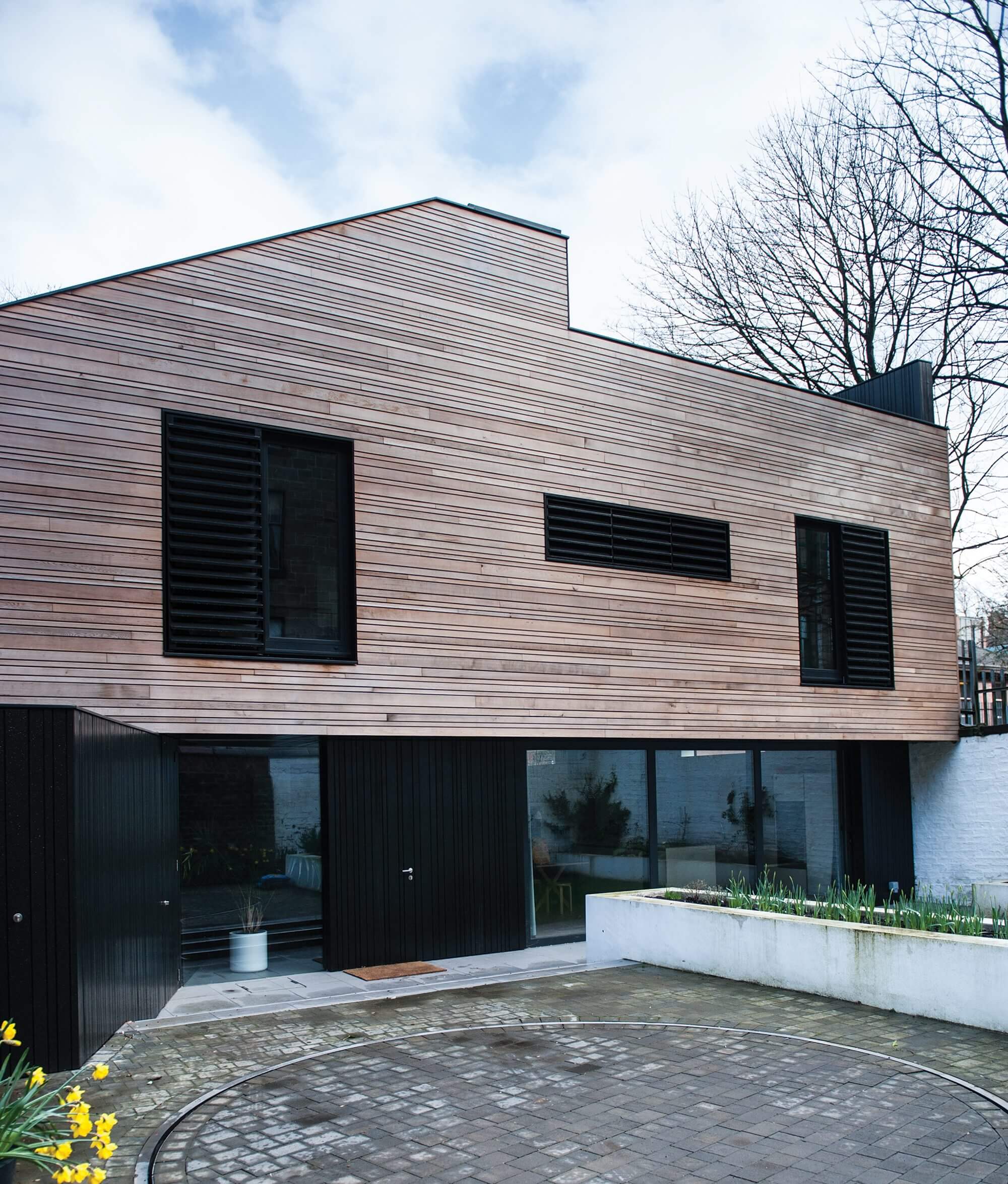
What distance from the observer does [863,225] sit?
19953mm

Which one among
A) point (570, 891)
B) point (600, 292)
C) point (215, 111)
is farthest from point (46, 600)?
point (600, 292)

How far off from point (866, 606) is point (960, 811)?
2975mm

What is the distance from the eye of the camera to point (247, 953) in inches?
361

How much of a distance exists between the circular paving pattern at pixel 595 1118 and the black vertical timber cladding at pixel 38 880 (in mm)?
1061

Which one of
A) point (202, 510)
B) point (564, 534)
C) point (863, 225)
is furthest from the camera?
point (863, 225)

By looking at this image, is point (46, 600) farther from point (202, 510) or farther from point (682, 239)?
point (682, 239)

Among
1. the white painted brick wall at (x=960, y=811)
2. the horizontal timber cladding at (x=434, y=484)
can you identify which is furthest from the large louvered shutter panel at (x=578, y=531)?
the white painted brick wall at (x=960, y=811)

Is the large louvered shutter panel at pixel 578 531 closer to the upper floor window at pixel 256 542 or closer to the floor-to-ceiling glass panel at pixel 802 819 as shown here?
the upper floor window at pixel 256 542

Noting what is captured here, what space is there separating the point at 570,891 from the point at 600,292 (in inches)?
680

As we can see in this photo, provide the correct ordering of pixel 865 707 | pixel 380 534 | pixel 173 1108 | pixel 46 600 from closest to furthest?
pixel 173 1108 → pixel 46 600 → pixel 380 534 → pixel 865 707

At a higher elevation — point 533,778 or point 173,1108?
point 533,778

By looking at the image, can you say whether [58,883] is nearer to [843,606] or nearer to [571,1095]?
[571,1095]

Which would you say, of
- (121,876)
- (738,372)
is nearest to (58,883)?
(121,876)

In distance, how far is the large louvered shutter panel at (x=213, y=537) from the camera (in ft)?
27.1
